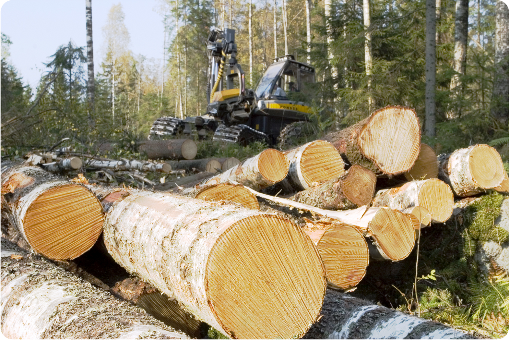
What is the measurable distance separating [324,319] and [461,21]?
9.68m

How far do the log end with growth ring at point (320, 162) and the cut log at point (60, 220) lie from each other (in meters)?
2.02

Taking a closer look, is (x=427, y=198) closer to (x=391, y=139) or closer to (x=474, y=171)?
(x=391, y=139)

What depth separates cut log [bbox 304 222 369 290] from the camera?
2842 millimetres

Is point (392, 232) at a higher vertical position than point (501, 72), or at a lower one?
lower

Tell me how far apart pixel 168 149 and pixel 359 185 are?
591 cm

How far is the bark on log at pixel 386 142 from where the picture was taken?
410 centimetres

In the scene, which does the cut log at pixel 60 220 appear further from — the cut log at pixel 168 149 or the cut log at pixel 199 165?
the cut log at pixel 168 149

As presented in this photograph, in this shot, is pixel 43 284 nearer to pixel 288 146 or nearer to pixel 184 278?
pixel 184 278

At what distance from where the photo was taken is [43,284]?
2662 millimetres

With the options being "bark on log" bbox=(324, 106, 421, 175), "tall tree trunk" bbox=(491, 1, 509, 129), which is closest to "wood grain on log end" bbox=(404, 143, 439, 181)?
"bark on log" bbox=(324, 106, 421, 175)

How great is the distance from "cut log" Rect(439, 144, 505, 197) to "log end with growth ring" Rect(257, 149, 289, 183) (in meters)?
1.76

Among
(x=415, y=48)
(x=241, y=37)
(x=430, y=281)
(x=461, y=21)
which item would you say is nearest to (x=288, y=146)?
(x=415, y=48)

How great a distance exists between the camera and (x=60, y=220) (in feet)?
9.94

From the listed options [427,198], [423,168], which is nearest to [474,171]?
[423,168]
